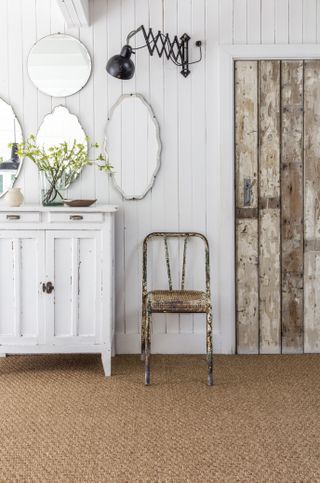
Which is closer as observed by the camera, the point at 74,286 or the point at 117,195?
the point at 74,286

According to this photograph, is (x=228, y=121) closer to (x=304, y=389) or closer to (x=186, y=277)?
(x=186, y=277)

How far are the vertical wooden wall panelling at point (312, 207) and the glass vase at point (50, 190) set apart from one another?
5.33 feet

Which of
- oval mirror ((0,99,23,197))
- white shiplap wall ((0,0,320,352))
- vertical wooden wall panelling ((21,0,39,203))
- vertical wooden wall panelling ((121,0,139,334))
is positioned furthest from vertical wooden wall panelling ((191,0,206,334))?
oval mirror ((0,99,23,197))

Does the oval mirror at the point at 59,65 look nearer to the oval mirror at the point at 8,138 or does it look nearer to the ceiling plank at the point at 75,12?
the ceiling plank at the point at 75,12

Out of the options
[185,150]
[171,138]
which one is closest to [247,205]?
[185,150]

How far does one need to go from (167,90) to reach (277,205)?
106 centimetres

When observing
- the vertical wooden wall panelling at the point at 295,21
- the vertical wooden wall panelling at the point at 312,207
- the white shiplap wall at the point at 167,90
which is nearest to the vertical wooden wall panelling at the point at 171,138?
the white shiplap wall at the point at 167,90

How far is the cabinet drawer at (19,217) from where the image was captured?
3.34 m

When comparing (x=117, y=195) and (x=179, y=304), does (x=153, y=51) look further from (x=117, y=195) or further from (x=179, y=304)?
(x=179, y=304)

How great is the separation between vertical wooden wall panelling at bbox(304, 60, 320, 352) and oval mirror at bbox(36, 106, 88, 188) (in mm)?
1489

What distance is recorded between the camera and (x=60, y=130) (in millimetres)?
3785

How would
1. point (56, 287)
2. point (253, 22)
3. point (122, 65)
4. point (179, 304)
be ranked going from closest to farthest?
point (179, 304)
point (56, 287)
point (122, 65)
point (253, 22)

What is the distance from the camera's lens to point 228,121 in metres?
3.77

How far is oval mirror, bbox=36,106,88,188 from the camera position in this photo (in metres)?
3.79
